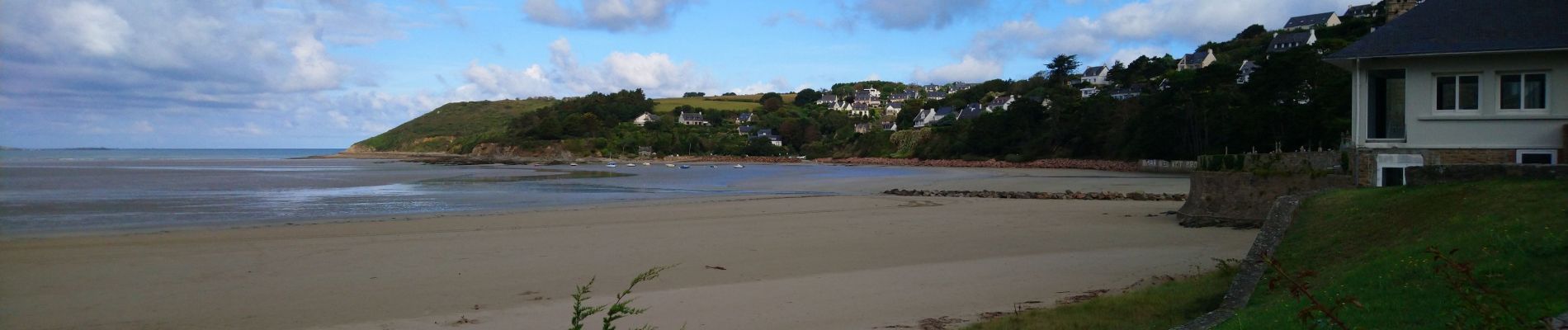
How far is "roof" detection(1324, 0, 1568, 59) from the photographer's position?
38.5 feet

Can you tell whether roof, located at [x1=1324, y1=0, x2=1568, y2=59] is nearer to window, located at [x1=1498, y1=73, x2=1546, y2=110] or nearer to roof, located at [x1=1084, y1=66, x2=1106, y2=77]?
window, located at [x1=1498, y1=73, x2=1546, y2=110]

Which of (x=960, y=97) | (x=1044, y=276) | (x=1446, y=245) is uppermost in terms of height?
(x=960, y=97)

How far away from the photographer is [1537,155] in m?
11.9

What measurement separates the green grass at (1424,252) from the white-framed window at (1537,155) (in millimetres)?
5099

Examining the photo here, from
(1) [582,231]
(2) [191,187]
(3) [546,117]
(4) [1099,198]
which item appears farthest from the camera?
(3) [546,117]

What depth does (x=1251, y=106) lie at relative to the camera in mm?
42875

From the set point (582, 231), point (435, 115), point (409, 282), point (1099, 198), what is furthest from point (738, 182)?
point (435, 115)

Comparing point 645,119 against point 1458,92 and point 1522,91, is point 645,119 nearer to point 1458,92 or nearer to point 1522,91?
point 1458,92

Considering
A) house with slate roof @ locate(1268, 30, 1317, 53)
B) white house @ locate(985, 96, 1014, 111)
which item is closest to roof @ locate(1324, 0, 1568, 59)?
house with slate roof @ locate(1268, 30, 1317, 53)

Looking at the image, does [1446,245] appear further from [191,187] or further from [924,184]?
[191,187]

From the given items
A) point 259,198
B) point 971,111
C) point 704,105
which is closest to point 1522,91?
point 259,198

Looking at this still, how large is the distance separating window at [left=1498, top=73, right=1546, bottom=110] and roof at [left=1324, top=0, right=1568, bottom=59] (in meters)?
0.57

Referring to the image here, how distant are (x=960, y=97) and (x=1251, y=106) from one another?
3388 inches

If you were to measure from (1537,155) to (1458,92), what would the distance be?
1.18m
